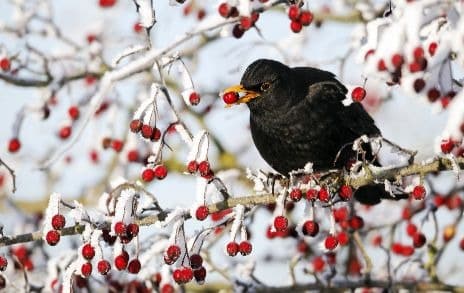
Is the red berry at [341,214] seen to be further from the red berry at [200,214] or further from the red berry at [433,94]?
the red berry at [433,94]

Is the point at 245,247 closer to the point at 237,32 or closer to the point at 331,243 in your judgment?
the point at 331,243

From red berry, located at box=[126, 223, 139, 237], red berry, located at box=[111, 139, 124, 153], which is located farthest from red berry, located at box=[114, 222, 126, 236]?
red berry, located at box=[111, 139, 124, 153]

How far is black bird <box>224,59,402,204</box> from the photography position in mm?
4562

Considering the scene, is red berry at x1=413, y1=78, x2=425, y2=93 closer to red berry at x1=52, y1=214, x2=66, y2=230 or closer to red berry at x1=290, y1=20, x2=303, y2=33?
red berry at x1=290, y1=20, x2=303, y2=33

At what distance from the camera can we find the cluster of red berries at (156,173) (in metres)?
3.34

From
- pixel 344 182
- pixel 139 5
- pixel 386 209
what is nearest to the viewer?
pixel 139 5

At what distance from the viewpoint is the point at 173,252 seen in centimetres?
312

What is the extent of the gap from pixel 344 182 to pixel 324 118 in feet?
3.71

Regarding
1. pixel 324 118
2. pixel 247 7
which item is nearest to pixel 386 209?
pixel 324 118

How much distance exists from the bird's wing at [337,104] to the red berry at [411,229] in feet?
2.45

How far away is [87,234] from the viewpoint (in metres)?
3.22

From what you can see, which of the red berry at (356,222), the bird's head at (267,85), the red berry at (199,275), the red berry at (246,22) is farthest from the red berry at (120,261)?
the red berry at (356,222)

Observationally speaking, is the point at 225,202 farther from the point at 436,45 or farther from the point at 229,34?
the point at 436,45

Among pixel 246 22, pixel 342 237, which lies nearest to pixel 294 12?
pixel 246 22
